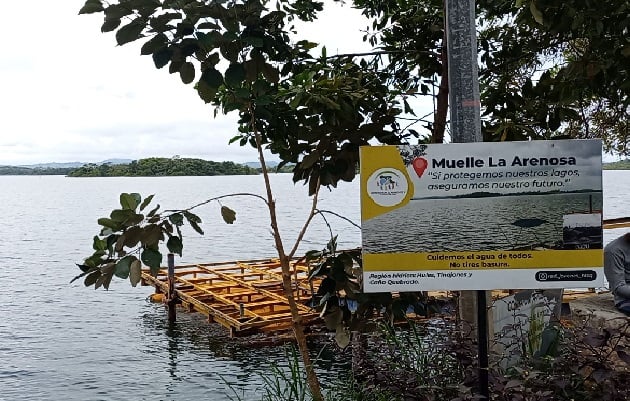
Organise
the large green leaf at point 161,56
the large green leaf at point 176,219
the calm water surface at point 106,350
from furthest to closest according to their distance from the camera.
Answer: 1. the calm water surface at point 106,350
2. the large green leaf at point 176,219
3. the large green leaf at point 161,56

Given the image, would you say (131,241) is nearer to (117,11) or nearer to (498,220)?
(117,11)

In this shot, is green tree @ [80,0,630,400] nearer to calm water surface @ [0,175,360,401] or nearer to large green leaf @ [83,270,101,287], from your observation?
large green leaf @ [83,270,101,287]

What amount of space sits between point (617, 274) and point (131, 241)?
3.67 m

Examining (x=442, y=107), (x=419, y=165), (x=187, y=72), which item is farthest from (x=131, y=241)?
(x=442, y=107)

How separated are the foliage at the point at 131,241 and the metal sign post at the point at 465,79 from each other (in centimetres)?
129

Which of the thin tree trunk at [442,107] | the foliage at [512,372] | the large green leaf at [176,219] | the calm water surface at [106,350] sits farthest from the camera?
the calm water surface at [106,350]

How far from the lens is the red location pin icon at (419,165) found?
3055mm

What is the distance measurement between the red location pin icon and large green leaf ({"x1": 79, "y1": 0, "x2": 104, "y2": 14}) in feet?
4.85

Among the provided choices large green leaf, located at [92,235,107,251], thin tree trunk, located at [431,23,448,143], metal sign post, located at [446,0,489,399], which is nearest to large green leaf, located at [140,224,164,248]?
large green leaf, located at [92,235,107,251]

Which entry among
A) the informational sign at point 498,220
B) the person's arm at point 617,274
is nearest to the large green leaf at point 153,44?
the informational sign at point 498,220

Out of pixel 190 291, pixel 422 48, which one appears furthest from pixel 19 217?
pixel 422 48

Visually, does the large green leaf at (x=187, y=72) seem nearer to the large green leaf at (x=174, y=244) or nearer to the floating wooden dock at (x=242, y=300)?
the large green leaf at (x=174, y=244)

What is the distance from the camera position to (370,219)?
312 cm

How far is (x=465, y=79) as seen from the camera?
316 centimetres
